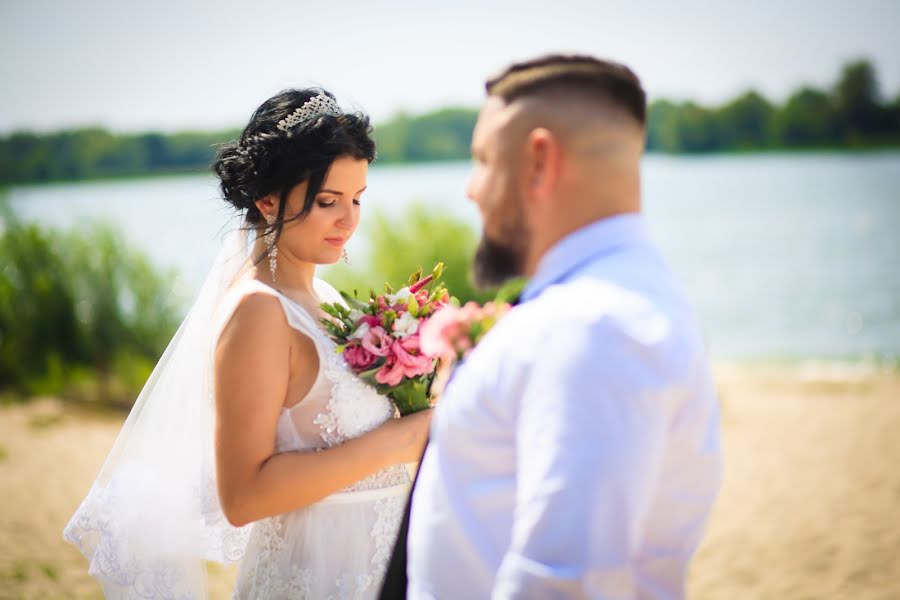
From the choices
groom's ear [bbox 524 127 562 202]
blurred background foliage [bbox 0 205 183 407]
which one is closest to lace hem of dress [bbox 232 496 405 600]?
groom's ear [bbox 524 127 562 202]

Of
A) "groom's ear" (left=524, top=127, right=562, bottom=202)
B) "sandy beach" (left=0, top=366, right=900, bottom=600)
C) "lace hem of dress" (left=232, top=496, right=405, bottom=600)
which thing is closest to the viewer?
"groom's ear" (left=524, top=127, right=562, bottom=202)

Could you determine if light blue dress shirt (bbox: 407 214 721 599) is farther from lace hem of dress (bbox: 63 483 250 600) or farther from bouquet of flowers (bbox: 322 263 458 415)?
lace hem of dress (bbox: 63 483 250 600)

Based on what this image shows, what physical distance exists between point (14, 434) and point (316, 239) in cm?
907

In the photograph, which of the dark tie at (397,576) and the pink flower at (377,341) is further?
the pink flower at (377,341)

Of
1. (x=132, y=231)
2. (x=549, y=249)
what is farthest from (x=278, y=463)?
(x=132, y=231)

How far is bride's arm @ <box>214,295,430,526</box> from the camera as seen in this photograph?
223 cm

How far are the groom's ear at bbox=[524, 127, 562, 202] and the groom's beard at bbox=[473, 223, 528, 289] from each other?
3.5 inches

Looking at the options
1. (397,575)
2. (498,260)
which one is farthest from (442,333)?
(397,575)

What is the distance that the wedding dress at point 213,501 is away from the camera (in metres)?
2.48

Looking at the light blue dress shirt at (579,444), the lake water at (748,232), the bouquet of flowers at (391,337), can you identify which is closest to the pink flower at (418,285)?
the bouquet of flowers at (391,337)

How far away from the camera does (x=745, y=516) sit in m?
7.59

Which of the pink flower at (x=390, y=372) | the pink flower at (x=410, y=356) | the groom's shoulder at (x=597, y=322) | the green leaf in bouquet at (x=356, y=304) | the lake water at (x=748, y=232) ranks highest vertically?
the groom's shoulder at (x=597, y=322)

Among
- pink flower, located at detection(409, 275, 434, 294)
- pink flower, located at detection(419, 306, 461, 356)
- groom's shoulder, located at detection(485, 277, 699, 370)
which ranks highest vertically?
groom's shoulder, located at detection(485, 277, 699, 370)

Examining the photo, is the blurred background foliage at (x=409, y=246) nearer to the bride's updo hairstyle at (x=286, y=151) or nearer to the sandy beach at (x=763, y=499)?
the sandy beach at (x=763, y=499)
